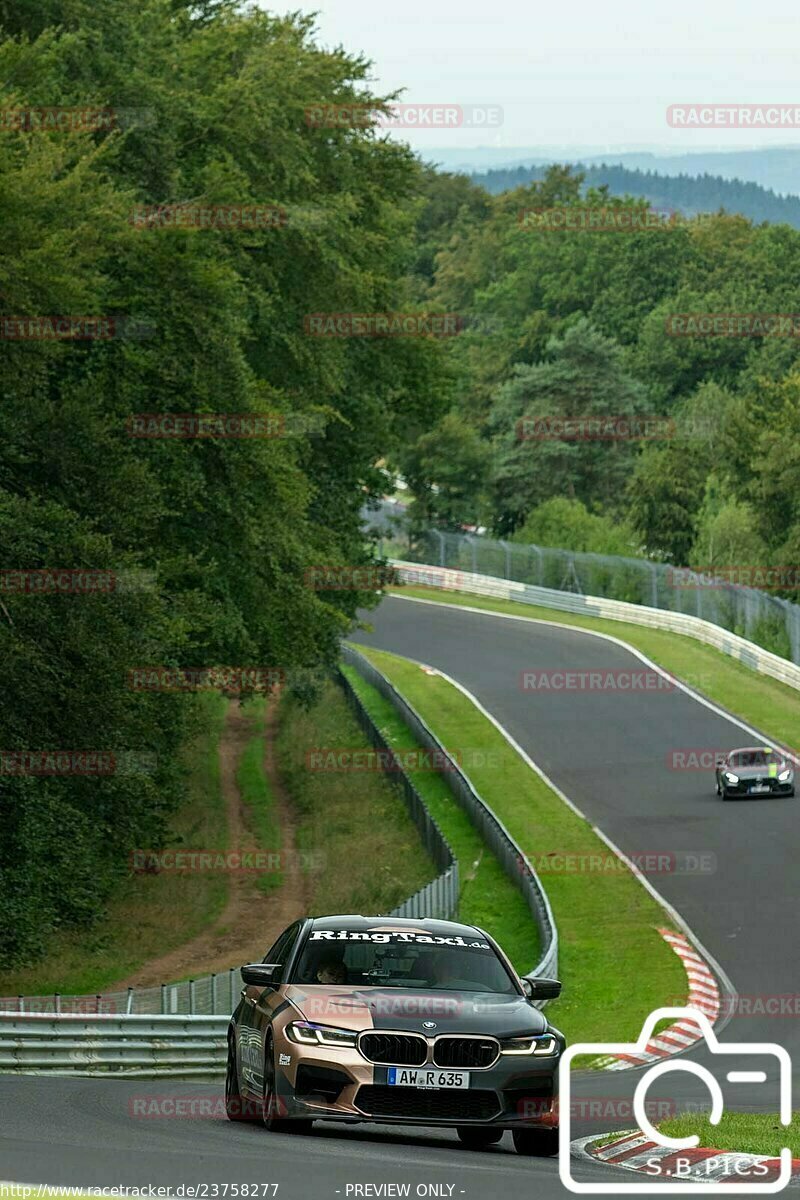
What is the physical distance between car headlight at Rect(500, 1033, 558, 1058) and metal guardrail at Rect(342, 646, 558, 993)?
26.3 feet

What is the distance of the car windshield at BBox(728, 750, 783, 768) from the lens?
139 feet

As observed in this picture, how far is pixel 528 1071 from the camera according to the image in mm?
11914

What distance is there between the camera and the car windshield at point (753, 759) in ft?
139

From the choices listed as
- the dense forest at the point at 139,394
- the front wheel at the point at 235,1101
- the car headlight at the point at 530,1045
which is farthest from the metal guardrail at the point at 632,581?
the car headlight at the point at 530,1045

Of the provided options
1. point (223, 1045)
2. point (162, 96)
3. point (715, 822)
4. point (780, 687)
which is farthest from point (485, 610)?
point (223, 1045)

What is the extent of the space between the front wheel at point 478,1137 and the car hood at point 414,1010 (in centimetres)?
67

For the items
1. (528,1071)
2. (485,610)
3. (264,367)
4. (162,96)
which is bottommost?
(485,610)

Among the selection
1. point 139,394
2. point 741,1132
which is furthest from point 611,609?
point 741,1132

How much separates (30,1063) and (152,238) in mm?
15826

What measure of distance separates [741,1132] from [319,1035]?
4.08 meters

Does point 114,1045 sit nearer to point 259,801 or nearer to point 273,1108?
point 273,1108

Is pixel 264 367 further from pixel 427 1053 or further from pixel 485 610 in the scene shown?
pixel 485 610

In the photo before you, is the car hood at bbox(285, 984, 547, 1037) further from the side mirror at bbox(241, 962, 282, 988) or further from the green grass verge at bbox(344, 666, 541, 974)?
the green grass verge at bbox(344, 666, 541, 974)

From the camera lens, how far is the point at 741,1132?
14422mm
